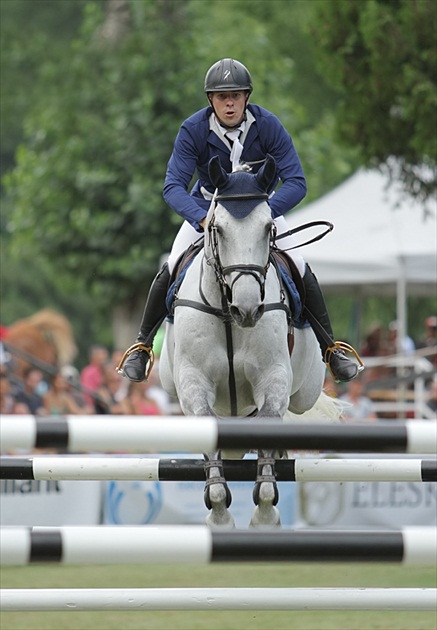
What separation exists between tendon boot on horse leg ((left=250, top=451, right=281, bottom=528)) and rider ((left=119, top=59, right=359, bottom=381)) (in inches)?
44.9

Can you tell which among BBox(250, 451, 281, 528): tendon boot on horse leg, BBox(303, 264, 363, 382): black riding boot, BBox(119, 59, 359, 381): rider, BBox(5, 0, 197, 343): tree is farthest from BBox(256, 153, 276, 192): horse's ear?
BBox(5, 0, 197, 343): tree

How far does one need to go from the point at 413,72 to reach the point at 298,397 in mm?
4578

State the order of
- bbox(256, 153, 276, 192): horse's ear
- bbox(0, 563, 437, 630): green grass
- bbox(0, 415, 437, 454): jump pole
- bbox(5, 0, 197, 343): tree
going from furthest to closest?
1. bbox(5, 0, 197, 343): tree
2. bbox(0, 563, 437, 630): green grass
3. bbox(256, 153, 276, 192): horse's ear
4. bbox(0, 415, 437, 454): jump pole

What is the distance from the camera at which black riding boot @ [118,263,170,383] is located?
21.7 feet

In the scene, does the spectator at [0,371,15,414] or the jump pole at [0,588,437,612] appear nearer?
the jump pole at [0,588,437,612]

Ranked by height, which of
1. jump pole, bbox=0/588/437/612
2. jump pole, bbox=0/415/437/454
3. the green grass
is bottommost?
the green grass

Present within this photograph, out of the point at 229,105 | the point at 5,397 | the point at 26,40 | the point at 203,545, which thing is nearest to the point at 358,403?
the point at 5,397

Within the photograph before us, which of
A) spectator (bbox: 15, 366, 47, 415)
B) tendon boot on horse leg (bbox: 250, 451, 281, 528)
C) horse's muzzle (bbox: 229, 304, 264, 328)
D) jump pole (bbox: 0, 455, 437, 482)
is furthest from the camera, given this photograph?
spectator (bbox: 15, 366, 47, 415)

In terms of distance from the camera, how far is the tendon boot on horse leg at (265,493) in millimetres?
5508

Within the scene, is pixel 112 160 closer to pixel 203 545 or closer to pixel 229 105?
pixel 229 105

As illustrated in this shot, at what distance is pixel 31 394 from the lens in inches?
510

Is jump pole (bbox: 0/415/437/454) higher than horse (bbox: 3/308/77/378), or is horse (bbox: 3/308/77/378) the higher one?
horse (bbox: 3/308/77/378)

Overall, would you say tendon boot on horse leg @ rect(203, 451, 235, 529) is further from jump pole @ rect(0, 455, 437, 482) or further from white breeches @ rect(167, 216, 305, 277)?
white breeches @ rect(167, 216, 305, 277)

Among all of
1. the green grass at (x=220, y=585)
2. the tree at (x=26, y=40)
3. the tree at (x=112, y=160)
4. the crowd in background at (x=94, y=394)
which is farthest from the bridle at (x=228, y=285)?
the tree at (x=26, y=40)
